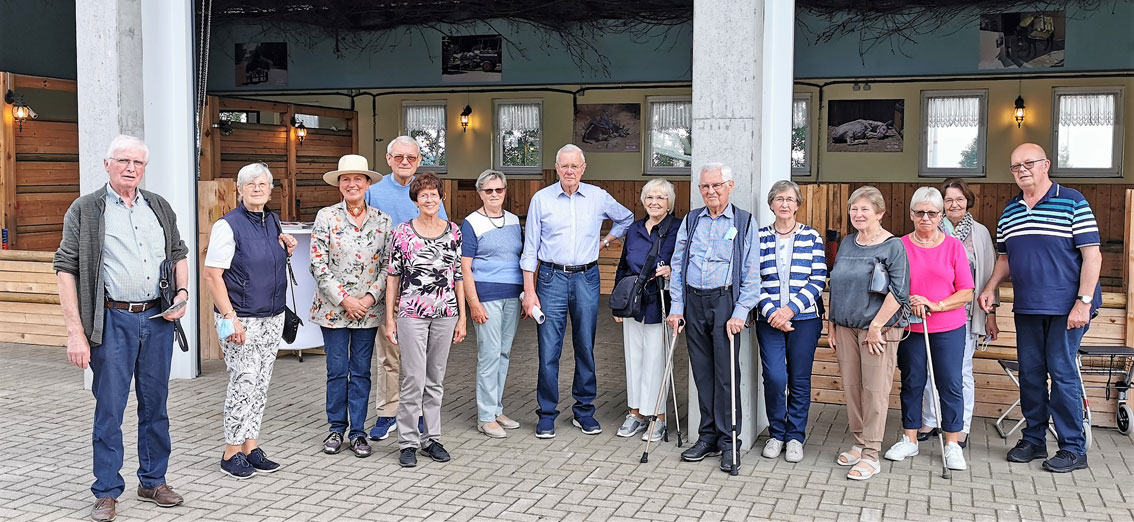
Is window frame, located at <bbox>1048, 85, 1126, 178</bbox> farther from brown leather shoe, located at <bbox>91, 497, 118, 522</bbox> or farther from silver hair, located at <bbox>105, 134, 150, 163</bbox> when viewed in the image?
brown leather shoe, located at <bbox>91, 497, 118, 522</bbox>

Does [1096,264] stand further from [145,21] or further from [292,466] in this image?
[145,21]

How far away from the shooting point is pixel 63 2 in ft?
43.9

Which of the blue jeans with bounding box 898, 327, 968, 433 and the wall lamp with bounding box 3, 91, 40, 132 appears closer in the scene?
the blue jeans with bounding box 898, 327, 968, 433

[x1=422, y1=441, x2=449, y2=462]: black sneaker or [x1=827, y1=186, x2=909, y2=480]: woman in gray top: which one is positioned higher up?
[x1=827, y1=186, x2=909, y2=480]: woman in gray top

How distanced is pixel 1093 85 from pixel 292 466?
1458 centimetres

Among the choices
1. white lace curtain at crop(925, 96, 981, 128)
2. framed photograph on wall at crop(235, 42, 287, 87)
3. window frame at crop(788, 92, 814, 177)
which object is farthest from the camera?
window frame at crop(788, 92, 814, 177)

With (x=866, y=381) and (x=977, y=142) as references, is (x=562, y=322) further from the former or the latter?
(x=977, y=142)

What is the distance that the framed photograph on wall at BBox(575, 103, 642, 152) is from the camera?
18766 millimetres

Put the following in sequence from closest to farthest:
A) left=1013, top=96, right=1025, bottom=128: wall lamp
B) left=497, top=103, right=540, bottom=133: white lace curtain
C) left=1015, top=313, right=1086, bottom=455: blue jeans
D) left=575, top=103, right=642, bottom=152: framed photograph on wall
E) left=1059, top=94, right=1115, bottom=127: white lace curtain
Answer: left=1015, top=313, right=1086, bottom=455: blue jeans < left=1059, top=94, right=1115, bottom=127: white lace curtain < left=1013, top=96, right=1025, bottom=128: wall lamp < left=575, top=103, right=642, bottom=152: framed photograph on wall < left=497, top=103, right=540, bottom=133: white lace curtain

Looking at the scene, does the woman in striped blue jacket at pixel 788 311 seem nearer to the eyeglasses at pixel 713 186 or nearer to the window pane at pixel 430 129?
the eyeglasses at pixel 713 186

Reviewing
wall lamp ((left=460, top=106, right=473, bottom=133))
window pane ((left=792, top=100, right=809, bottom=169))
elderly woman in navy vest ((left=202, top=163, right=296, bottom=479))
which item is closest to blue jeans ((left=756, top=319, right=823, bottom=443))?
elderly woman in navy vest ((left=202, top=163, right=296, bottom=479))

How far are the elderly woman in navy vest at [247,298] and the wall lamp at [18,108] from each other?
747cm

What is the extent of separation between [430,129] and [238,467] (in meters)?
15.4

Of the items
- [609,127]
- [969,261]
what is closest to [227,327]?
[969,261]
